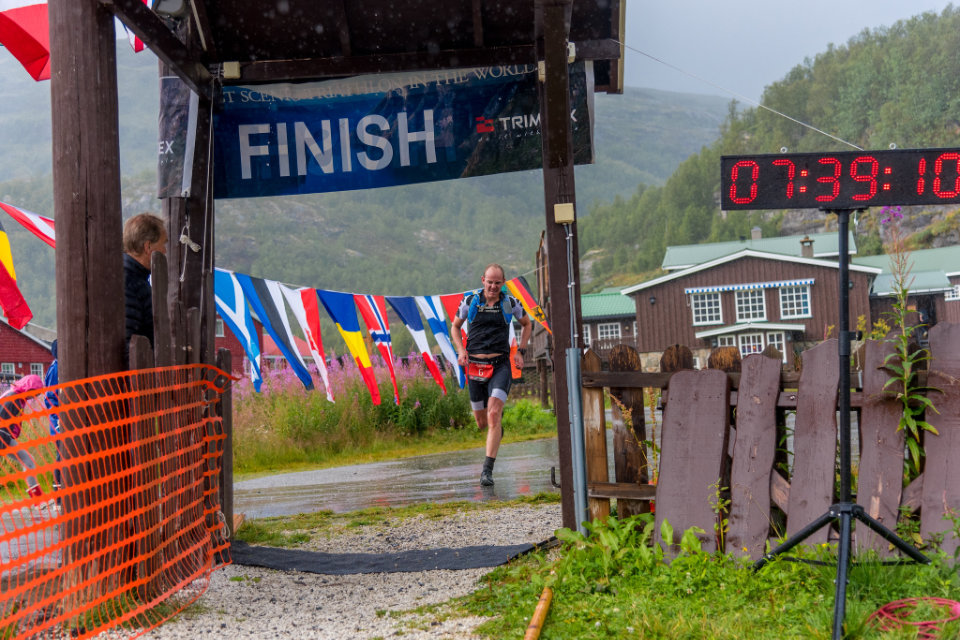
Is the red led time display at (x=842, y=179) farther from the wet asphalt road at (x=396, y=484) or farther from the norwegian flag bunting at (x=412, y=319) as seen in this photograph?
the norwegian flag bunting at (x=412, y=319)

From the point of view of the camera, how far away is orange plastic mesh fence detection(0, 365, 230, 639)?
3.93 meters

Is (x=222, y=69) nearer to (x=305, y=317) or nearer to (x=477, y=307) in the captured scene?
(x=477, y=307)

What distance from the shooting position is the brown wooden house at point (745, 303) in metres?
54.2

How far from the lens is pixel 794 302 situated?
183 ft

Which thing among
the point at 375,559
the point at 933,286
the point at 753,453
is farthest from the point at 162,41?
the point at 933,286

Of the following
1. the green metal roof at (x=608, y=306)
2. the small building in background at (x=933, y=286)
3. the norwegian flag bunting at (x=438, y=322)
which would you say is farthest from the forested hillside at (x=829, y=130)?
the norwegian flag bunting at (x=438, y=322)

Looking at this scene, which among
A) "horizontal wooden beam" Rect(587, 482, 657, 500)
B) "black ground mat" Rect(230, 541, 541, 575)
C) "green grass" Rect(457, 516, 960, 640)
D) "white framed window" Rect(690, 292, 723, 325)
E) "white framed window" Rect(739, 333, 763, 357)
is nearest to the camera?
"green grass" Rect(457, 516, 960, 640)

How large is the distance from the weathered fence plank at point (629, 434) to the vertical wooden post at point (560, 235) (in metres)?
0.35

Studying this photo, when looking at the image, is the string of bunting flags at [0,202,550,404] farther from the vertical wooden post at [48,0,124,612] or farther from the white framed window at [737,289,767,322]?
the white framed window at [737,289,767,322]

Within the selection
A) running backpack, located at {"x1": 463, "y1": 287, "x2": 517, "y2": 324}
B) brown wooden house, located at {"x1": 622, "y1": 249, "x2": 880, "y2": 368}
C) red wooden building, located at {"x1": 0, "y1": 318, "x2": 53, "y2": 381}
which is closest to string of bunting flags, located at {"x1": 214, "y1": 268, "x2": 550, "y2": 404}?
running backpack, located at {"x1": 463, "y1": 287, "x2": 517, "y2": 324}

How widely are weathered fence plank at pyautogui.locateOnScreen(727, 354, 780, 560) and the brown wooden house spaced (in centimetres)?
5041

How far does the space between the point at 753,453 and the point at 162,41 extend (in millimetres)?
4489

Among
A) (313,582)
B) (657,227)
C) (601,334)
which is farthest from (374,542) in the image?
(657,227)

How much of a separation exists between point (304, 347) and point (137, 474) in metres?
12.6
